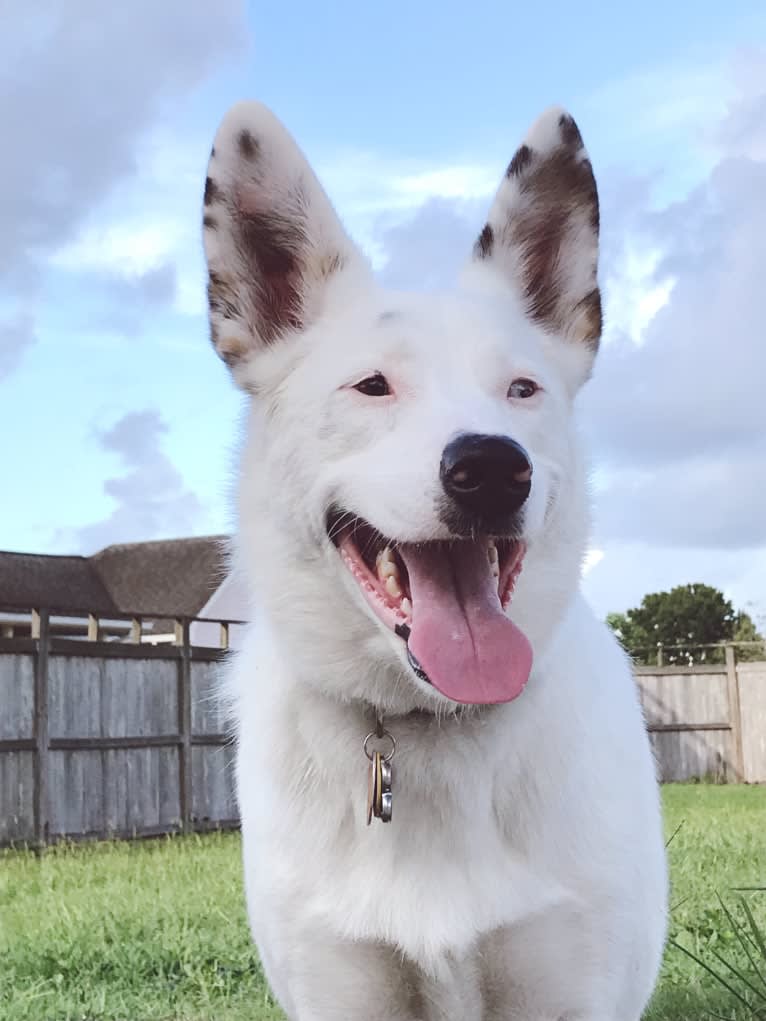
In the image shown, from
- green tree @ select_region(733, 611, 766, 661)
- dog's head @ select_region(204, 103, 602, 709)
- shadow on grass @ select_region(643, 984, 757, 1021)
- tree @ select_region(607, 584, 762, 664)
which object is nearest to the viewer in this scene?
dog's head @ select_region(204, 103, 602, 709)

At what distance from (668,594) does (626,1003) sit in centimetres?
4316

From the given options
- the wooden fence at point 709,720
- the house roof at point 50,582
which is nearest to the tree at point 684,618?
the house roof at point 50,582

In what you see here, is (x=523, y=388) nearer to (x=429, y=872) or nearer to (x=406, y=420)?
(x=406, y=420)

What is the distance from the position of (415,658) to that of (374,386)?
627mm

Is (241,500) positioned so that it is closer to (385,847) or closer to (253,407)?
(253,407)

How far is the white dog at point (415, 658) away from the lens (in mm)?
2578

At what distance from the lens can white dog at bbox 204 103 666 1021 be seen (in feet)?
8.46

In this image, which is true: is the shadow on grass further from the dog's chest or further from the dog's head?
the dog's head

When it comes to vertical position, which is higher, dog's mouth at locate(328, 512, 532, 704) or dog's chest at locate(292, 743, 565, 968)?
dog's mouth at locate(328, 512, 532, 704)

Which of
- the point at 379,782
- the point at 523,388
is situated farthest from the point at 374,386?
the point at 379,782

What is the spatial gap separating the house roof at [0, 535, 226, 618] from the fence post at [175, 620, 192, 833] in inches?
589

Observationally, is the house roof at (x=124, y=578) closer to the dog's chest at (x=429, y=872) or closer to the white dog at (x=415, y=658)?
the white dog at (x=415, y=658)

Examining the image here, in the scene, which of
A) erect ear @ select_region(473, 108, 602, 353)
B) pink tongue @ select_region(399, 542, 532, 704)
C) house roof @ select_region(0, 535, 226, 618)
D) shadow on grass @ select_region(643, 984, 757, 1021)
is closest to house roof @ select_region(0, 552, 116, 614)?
house roof @ select_region(0, 535, 226, 618)

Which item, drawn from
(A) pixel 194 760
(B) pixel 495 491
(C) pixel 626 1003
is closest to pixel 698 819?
(A) pixel 194 760
